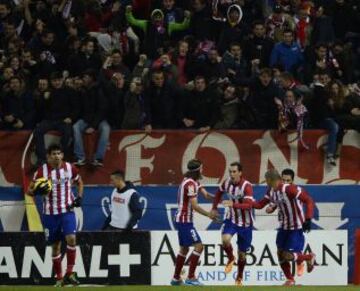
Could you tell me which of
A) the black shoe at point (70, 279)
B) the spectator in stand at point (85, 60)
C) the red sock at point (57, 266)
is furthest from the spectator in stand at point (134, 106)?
the black shoe at point (70, 279)

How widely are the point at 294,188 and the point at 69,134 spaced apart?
481 cm

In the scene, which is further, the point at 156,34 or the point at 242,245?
Answer: the point at 156,34

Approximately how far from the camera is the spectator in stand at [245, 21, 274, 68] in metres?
24.2

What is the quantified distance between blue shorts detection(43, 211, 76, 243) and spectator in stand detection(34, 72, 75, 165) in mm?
3041

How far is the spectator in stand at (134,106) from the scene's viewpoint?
23002mm

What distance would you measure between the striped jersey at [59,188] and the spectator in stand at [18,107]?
332 cm

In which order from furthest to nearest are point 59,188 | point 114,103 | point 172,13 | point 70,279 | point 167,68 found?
point 172,13 → point 167,68 → point 114,103 → point 59,188 → point 70,279

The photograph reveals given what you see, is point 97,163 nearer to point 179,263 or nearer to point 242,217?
point 179,263

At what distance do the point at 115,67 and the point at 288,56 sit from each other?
3.21 metres

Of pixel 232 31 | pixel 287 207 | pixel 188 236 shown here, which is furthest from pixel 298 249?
pixel 232 31

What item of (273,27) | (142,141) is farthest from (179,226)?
(273,27)

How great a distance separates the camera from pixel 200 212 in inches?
802

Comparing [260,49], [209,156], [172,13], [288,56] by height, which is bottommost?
[209,156]

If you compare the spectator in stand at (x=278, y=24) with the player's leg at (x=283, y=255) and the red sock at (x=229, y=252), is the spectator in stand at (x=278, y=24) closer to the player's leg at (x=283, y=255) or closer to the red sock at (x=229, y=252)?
the player's leg at (x=283, y=255)
